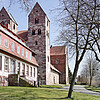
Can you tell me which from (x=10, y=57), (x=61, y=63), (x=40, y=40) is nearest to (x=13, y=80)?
(x=10, y=57)

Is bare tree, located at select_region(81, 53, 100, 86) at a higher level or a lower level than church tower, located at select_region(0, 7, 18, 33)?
lower

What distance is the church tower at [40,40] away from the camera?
39.3 m

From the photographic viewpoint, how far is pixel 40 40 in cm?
4066

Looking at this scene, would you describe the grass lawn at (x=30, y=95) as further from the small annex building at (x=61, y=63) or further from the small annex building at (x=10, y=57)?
the small annex building at (x=61, y=63)

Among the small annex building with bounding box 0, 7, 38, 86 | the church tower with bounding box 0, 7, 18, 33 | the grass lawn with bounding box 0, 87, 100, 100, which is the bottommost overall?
the grass lawn with bounding box 0, 87, 100, 100

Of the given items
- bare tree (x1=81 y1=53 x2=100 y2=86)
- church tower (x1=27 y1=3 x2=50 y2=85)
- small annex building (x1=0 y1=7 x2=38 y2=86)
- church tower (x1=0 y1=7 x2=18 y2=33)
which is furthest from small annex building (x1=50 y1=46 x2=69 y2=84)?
small annex building (x1=0 y1=7 x2=38 y2=86)

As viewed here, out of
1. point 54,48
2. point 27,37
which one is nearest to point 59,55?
point 54,48

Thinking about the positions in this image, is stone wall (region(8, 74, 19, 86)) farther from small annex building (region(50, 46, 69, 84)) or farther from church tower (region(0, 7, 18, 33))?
small annex building (region(50, 46, 69, 84))

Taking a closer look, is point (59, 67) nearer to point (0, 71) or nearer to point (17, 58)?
point (17, 58)

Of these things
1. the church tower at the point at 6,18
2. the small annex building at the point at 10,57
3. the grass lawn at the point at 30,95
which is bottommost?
the grass lawn at the point at 30,95

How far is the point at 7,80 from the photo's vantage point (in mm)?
22078

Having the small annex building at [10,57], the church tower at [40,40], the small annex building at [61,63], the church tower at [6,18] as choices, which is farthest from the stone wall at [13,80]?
the small annex building at [61,63]

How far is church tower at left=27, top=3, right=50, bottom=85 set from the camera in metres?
39.3

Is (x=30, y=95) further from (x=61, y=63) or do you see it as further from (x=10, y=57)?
(x=61, y=63)
